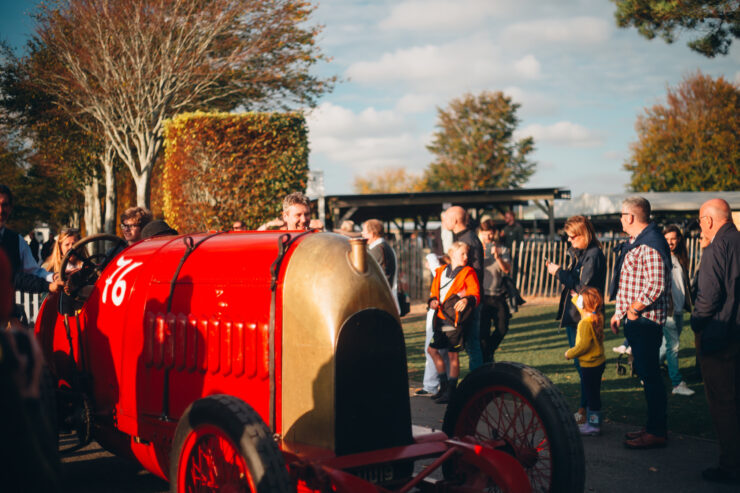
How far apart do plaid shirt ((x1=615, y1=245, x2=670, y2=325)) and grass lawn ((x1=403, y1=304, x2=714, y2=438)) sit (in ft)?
4.18

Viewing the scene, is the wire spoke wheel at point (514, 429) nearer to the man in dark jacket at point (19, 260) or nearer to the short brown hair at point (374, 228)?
the man in dark jacket at point (19, 260)

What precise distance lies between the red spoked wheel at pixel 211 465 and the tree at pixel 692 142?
42233mm

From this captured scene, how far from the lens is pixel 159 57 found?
2016 centimetres

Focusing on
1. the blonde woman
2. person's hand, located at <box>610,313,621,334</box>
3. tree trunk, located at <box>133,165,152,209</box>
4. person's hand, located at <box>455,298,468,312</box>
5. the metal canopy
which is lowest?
person's hand, located at <box>610,313,621,334</box>

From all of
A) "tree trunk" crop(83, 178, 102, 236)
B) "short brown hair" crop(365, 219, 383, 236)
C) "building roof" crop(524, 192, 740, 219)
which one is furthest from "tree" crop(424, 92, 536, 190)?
"short brown hair" crop(365, 219, 383, 236)

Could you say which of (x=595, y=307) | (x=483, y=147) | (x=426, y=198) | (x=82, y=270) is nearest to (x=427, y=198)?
(x=426, y=198)

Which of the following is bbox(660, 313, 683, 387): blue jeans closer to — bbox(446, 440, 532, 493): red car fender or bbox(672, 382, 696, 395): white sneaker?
bbox(672, 382, 696, 395): white sneaker

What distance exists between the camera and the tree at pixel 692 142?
130 feet

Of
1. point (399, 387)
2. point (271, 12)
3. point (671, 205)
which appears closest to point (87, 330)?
point (399, 387)

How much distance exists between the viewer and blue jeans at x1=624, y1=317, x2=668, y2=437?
5203mm

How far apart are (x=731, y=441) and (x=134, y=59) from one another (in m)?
19.5

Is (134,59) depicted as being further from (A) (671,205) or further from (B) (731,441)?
(A) (671,205)

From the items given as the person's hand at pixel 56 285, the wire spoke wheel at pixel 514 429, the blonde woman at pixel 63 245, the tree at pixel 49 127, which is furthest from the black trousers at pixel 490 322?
the tree at pixel 49 127

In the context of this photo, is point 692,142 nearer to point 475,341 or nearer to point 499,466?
point 475,341
